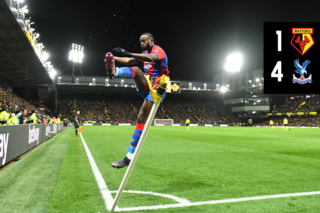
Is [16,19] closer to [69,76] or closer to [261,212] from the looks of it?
[261,212]

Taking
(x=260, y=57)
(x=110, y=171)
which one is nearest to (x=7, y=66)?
(x=110, y=171)


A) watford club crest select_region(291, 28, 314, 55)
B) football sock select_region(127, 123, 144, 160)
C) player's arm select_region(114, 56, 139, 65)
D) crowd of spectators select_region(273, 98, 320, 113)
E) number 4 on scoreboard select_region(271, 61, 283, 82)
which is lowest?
football sock select_region(127, 123, 144, 160)

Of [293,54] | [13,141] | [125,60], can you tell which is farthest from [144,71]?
[293,54]

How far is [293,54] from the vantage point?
38594 millimetres

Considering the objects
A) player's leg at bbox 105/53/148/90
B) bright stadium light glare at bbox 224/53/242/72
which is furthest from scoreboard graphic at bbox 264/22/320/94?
player's leg at bbox 105/53/148/90

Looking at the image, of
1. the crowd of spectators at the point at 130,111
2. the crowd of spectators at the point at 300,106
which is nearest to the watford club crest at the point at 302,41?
the crowd of spectators at the point at 300,106

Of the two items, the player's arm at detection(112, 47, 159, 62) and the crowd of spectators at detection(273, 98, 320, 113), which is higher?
the crowd of spectators at detection(273, 98, 320, 113)

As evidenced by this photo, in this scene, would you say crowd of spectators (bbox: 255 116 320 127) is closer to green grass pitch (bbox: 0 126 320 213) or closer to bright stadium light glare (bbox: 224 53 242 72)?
bright stadium light glare (bbox: 224 53 242 72)

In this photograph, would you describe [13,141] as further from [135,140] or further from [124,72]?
[124,72]

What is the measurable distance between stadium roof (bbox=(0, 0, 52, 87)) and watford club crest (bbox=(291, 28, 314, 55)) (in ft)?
119

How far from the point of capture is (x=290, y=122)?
56.9 metres

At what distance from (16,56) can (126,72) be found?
2909cm

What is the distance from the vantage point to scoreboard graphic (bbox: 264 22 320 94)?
30.2 meters

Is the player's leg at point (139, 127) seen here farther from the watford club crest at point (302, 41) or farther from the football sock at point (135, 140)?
the watford club crest at point (302, 41)
